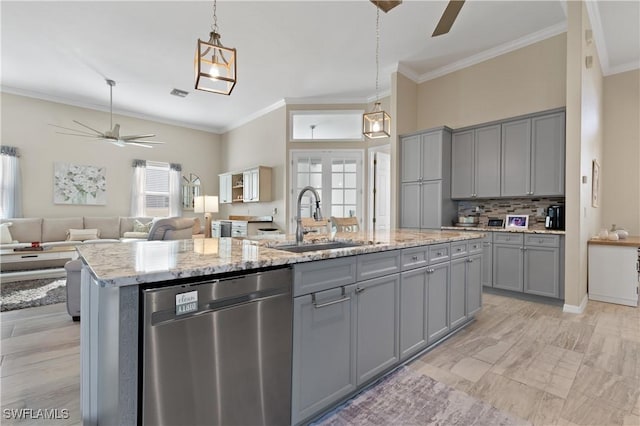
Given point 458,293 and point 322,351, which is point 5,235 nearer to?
point 322,351

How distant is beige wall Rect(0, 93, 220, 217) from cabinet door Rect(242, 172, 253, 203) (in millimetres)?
1829

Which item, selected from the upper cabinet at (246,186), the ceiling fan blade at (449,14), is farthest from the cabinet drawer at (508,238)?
the upper cabinet at (246,186)

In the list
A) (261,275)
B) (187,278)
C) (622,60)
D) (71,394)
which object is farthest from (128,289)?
(622,60)

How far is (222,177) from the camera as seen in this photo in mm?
7934

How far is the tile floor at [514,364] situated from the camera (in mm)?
1755

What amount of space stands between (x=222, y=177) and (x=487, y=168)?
6.02 m

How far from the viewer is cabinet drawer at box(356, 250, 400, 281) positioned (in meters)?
1.78

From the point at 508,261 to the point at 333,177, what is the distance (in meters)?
3.38

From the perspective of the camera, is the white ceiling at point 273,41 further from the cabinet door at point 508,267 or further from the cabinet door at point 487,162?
the cabinet door at point 508,267

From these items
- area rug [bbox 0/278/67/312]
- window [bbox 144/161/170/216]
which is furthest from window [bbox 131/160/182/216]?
area rug [bbox 0/278/67/312]

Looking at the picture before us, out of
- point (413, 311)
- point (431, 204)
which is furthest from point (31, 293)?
point (431, 204)

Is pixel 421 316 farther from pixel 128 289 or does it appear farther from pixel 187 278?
pixel 128 289

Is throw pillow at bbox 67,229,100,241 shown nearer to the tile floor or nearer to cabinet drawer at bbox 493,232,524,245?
the tile floor

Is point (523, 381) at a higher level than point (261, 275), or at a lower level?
lower
